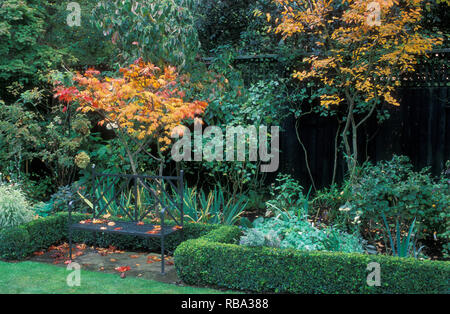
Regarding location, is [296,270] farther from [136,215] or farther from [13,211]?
[13,211]

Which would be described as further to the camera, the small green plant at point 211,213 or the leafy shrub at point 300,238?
the small green plant at point 211,213

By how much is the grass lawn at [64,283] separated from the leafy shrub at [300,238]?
28.5 inches

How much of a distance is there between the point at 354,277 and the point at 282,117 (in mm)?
3496

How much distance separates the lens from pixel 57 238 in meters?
5.97

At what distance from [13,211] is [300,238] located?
3683 millimetres

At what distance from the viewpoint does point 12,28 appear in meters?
8.16

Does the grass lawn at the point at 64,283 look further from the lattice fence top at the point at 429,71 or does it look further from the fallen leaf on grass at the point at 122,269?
the lattice fence top at the point at 429,71

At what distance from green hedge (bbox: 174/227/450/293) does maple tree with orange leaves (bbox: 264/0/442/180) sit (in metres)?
2.58

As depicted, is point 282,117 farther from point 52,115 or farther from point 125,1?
point 52,115

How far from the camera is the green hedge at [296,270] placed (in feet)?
12.9

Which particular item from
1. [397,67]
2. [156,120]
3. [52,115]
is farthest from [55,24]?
[397,67]

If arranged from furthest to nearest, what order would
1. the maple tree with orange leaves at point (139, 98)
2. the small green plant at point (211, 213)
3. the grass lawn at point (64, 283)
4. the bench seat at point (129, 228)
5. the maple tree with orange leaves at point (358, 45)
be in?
the small green plant at point (211, 213) → the maple tree with orange leaves at point (358, 45) → the maple tree with orange leaves at point (139, 98) → the bench seat at point (129, 228) → the grass lawn at point (64, 283)

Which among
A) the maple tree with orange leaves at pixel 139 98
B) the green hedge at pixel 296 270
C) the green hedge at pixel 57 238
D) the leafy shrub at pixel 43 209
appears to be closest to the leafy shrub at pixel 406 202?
the green hedge at pixel 296 270

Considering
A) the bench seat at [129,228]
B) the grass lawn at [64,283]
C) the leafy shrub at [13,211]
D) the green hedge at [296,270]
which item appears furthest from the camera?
the leafy shrub at [13,211]
